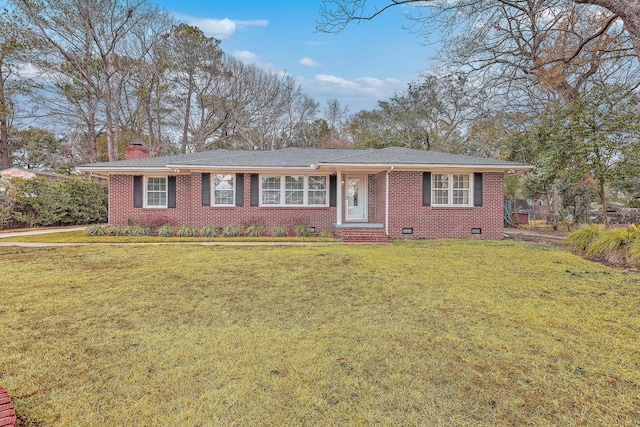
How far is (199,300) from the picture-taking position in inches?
166

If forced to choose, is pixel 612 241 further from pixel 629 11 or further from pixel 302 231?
pixel 302 231

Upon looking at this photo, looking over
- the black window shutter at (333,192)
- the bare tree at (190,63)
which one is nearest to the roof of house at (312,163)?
the black window shutter at (333,192)

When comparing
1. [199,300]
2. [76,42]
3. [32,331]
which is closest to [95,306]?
[32,331]

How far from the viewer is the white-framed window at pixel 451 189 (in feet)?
38.0

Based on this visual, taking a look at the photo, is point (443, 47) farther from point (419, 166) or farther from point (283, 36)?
point (283, 36)

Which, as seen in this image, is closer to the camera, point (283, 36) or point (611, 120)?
point (611, 120)

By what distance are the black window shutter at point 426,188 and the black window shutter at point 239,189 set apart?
22.9 feet

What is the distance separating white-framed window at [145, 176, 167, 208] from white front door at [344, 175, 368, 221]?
7.51m

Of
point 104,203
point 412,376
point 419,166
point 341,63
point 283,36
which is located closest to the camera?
point 412,376

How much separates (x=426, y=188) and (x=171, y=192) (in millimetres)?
10052

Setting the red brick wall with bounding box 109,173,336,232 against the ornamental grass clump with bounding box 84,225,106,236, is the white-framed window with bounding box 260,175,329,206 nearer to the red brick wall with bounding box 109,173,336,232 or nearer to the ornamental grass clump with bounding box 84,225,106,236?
the red brick wall with bounding box 109,173,336,232

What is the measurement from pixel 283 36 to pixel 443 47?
8097 millimetres

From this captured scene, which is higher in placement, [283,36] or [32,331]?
[283,36]

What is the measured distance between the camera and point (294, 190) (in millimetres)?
12328
